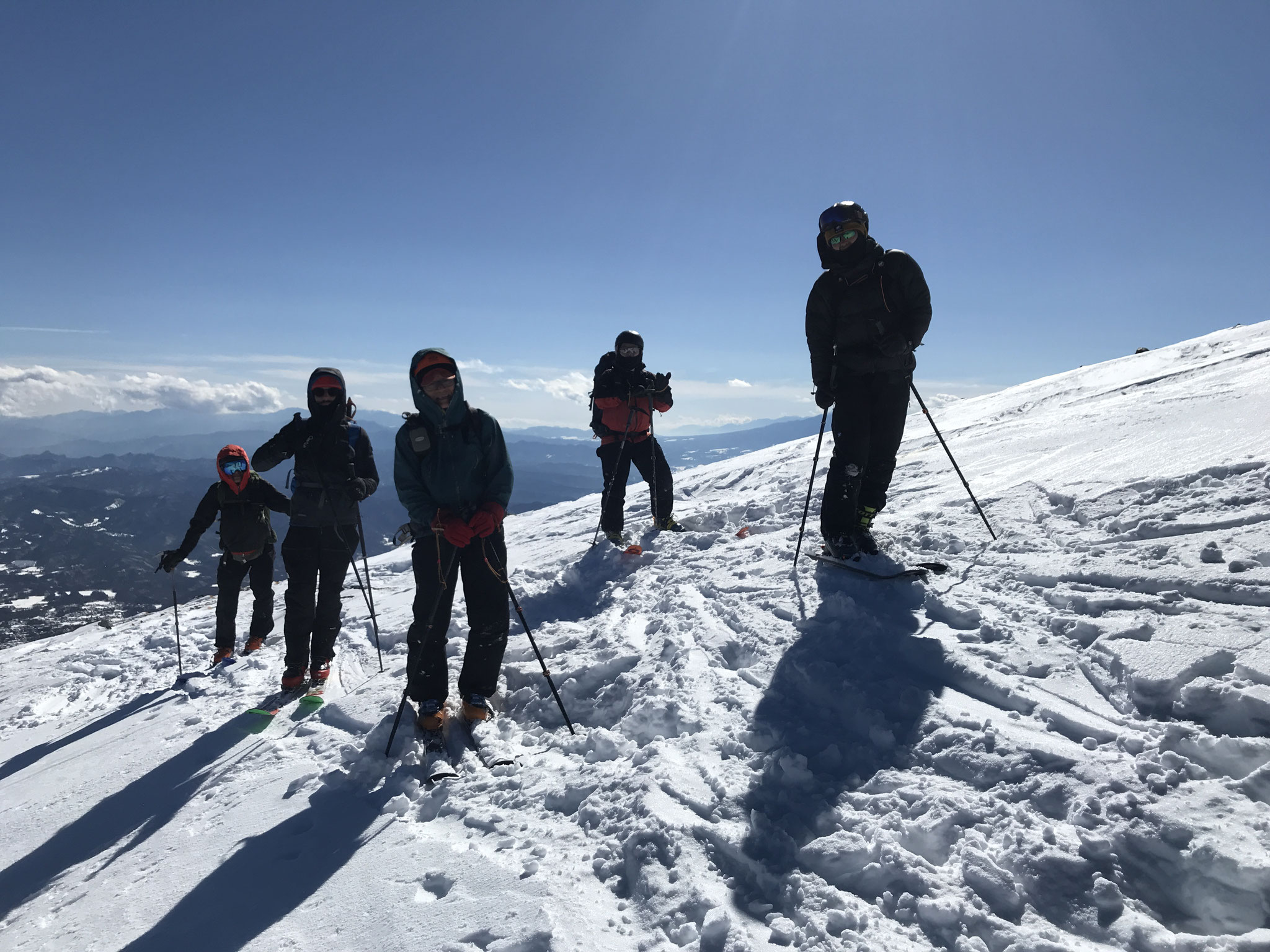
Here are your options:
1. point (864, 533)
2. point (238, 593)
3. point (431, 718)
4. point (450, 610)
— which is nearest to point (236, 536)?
point (238, 593)

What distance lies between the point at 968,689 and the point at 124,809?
6309mm

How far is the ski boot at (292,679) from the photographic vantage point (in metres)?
6.32

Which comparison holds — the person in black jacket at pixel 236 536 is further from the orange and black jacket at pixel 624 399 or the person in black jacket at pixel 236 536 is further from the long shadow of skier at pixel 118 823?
the orange and black jacket at pixel 624 399

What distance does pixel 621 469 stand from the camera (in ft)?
29.6

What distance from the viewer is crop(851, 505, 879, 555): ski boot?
615cm

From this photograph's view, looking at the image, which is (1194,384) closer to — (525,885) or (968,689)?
(968,689)

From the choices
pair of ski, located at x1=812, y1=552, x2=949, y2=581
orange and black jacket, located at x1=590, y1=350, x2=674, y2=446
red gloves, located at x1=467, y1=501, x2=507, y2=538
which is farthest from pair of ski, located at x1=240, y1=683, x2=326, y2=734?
pair of ski, located at x1=812, y1=552, x2=949, y2=581

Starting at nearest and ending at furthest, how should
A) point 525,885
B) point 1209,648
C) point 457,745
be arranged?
point 525,885 → point 1209,648 → point 457,745

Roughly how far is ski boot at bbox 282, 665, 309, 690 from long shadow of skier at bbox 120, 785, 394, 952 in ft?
7.99

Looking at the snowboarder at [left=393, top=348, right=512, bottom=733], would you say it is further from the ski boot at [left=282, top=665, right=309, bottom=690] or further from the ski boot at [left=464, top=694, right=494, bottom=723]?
the ski boot at [left=282, top=665, right=309, bottom=690]

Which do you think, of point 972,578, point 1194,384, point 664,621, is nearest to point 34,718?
point 664,621

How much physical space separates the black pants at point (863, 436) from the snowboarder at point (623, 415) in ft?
10.3

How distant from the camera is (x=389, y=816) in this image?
12.6 ft

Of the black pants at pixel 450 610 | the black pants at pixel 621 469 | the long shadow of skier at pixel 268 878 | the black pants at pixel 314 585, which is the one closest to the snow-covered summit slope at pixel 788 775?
the long shadow of skier at pixel 268 878
